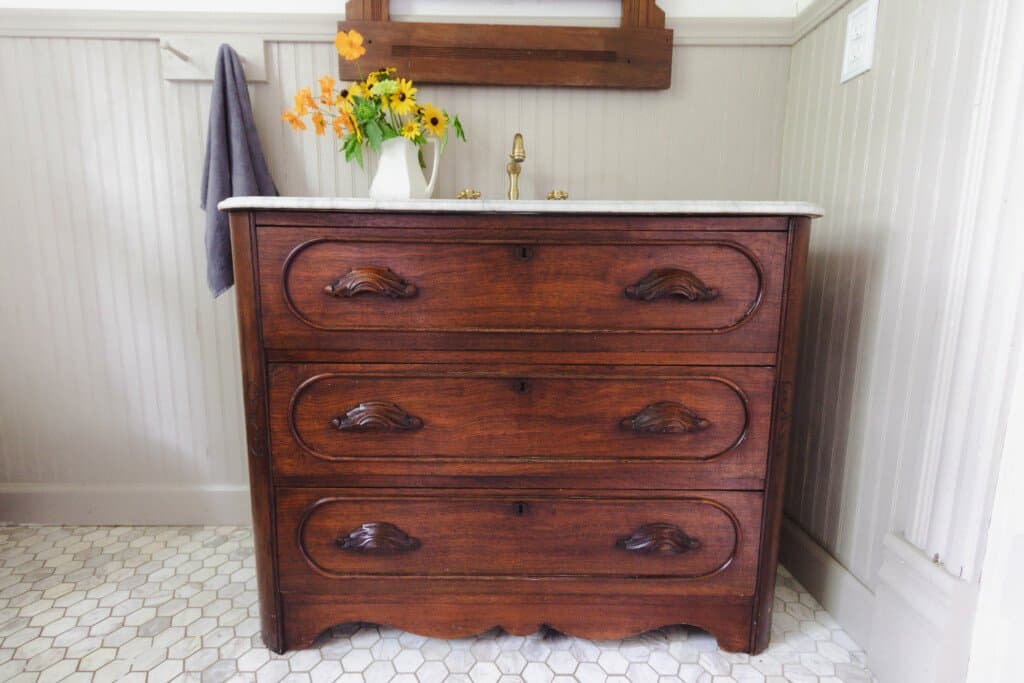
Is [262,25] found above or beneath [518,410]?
above

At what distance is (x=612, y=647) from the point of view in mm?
994

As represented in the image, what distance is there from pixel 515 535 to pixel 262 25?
1333 millimetres

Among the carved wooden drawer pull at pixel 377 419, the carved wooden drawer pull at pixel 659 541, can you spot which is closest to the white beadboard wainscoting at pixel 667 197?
the carved wooden drawer pull at pixel 659 541

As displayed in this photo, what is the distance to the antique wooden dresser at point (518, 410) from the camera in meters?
0.83

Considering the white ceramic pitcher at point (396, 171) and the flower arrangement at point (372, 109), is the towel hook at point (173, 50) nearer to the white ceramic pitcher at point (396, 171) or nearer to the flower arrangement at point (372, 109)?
the flower arrangement at point (372, 109)

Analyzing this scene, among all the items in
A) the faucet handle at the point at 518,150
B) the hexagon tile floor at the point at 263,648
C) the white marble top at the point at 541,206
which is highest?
the faucet handle at the point at 518,150

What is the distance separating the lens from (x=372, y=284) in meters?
0.82

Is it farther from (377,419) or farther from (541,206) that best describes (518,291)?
(377,419)

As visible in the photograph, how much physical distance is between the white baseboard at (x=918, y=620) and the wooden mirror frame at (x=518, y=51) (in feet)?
3.78

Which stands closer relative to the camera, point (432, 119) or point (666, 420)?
point (666, 420)

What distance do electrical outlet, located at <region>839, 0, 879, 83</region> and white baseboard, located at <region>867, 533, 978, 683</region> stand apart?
0.92 m

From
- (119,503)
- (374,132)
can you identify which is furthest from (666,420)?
(119,503)

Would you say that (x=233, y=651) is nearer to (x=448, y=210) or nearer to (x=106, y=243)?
(x=448, y=210)

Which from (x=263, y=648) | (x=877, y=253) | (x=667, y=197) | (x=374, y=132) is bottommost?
(x=263, y=648)
